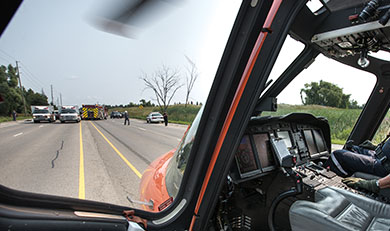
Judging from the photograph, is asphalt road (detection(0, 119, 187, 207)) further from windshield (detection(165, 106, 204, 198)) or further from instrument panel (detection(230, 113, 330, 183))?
instrument panel (detection(230, 113, 330, 183))

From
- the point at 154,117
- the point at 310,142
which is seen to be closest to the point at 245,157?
the point at 310,142

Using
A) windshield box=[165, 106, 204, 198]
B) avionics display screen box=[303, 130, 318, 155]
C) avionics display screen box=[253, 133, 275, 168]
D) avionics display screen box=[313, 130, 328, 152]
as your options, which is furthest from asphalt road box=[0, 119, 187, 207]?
avionics display screen box=[313, 130, 328, 152]

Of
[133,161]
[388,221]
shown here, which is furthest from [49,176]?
[388,221]

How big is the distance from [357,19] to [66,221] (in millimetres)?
2778

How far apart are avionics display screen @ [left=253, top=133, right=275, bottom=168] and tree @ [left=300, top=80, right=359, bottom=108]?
4.47 ft

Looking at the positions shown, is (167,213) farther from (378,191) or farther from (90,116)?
(90,116)

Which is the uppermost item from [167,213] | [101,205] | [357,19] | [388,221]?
[357,19]

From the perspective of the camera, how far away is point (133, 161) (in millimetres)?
6000

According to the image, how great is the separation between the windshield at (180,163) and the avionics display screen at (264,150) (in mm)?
814

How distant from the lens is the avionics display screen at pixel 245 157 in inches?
74.5

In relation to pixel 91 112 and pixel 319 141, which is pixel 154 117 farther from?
pixel 319 141

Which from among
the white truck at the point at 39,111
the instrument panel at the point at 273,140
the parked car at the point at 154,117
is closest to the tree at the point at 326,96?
the instrument panel at the point at 273,140

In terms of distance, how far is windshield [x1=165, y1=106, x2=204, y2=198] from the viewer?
1.53 m

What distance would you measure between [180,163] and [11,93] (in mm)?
1098
